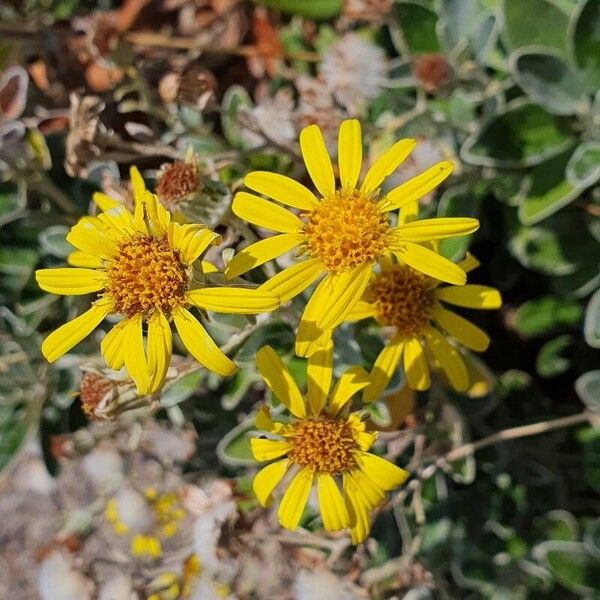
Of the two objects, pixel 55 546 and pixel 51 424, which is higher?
pixel 51 424

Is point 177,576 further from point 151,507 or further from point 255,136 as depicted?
point 255,136

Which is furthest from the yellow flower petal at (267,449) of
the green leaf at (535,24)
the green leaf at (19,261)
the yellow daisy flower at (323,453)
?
the green leaf at (535,24)

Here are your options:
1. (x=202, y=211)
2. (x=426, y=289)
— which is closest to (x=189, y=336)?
(x=202, y=211)

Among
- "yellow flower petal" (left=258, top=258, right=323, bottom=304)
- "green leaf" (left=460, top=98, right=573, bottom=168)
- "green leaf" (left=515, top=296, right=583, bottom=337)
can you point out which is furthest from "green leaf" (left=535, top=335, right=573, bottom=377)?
"yellow flower petal" (left=258, top=258, right=323, bottom=304)

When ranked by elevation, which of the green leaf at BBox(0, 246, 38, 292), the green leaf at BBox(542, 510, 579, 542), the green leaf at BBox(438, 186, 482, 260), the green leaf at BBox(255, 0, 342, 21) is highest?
the green leaf at BBox(255, 0, 342, 21)

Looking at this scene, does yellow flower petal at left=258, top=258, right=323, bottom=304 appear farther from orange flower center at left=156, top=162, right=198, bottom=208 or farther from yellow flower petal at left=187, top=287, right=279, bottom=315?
orange flower center at left=156, top=162, right=198, bottom=208
